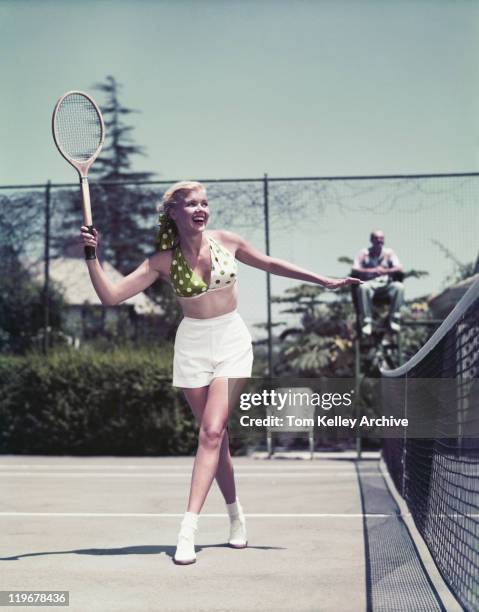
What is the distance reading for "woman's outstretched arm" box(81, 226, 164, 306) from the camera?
412 centimetres

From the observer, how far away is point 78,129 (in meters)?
5.09

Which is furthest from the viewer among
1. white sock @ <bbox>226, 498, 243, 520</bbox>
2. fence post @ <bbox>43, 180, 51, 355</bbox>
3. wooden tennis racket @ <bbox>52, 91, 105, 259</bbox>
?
fence post @ <bbox>43, 180, 51, 355</bbox>

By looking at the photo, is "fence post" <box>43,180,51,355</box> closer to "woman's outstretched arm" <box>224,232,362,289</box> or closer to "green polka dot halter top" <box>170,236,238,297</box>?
"woman's outstretched arm" <box>224,232,362,289</box>

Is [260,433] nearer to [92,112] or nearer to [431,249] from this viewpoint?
[431,249]

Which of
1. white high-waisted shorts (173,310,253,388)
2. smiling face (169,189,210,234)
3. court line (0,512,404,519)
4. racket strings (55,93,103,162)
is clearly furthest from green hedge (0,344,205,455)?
smiling face (169,189,210,234)

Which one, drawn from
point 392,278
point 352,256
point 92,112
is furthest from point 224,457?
point 352,256

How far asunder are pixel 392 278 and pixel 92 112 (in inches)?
266

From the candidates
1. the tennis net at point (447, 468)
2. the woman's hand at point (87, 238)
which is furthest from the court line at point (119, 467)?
the woman's hand at point (87, 238)

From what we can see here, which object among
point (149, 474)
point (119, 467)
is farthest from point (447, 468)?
point (119, 467)

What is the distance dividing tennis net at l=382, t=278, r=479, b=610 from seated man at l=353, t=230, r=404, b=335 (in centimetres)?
390

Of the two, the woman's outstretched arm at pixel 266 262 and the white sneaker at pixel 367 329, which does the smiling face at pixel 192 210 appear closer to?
the woman's outstretched arm at pixel 266 262

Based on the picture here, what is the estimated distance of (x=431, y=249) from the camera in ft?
39.6

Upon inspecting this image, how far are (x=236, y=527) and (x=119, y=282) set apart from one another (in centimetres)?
139

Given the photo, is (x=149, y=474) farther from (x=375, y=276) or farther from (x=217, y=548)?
(x=217, y=548)
